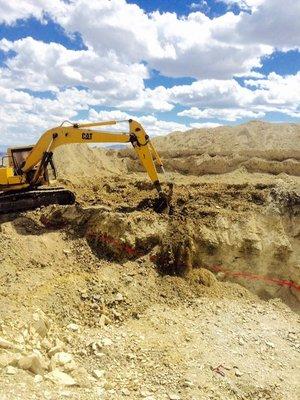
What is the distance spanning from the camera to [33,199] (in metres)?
15.5

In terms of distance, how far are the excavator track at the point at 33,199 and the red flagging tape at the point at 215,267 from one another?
8.07 ft

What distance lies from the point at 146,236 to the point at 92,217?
1784 millimetres

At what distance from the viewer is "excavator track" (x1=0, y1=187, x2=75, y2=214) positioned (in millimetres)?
15266

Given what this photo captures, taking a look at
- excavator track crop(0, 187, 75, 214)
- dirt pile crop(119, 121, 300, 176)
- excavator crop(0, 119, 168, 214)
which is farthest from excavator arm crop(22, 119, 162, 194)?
dirt pile crop(119, 121, 300, 176)

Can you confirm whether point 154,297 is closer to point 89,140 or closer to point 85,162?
point 89,140

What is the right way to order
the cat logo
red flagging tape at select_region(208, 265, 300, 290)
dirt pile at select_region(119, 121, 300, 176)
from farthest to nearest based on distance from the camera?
dirt pile at select_region(119, 121, 300, 176) → the cat logo → red flagging tape at select_region(208, 265, 300, 290)

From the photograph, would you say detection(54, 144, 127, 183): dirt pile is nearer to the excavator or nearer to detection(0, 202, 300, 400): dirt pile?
the excavator

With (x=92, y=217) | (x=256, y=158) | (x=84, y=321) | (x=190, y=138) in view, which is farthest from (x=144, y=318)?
(x=190, y=138)

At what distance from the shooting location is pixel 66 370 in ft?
30.3

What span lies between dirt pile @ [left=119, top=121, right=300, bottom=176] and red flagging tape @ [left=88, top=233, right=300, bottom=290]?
10202 mm

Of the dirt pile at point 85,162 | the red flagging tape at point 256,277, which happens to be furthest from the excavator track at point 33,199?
the dirt pile at point 85,162

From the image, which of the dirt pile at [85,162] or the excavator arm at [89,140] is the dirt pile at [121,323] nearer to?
the excavator arm at [89,140]

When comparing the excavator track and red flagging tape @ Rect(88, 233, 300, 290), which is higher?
the excavator track

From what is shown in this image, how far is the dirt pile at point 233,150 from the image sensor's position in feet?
78.2
